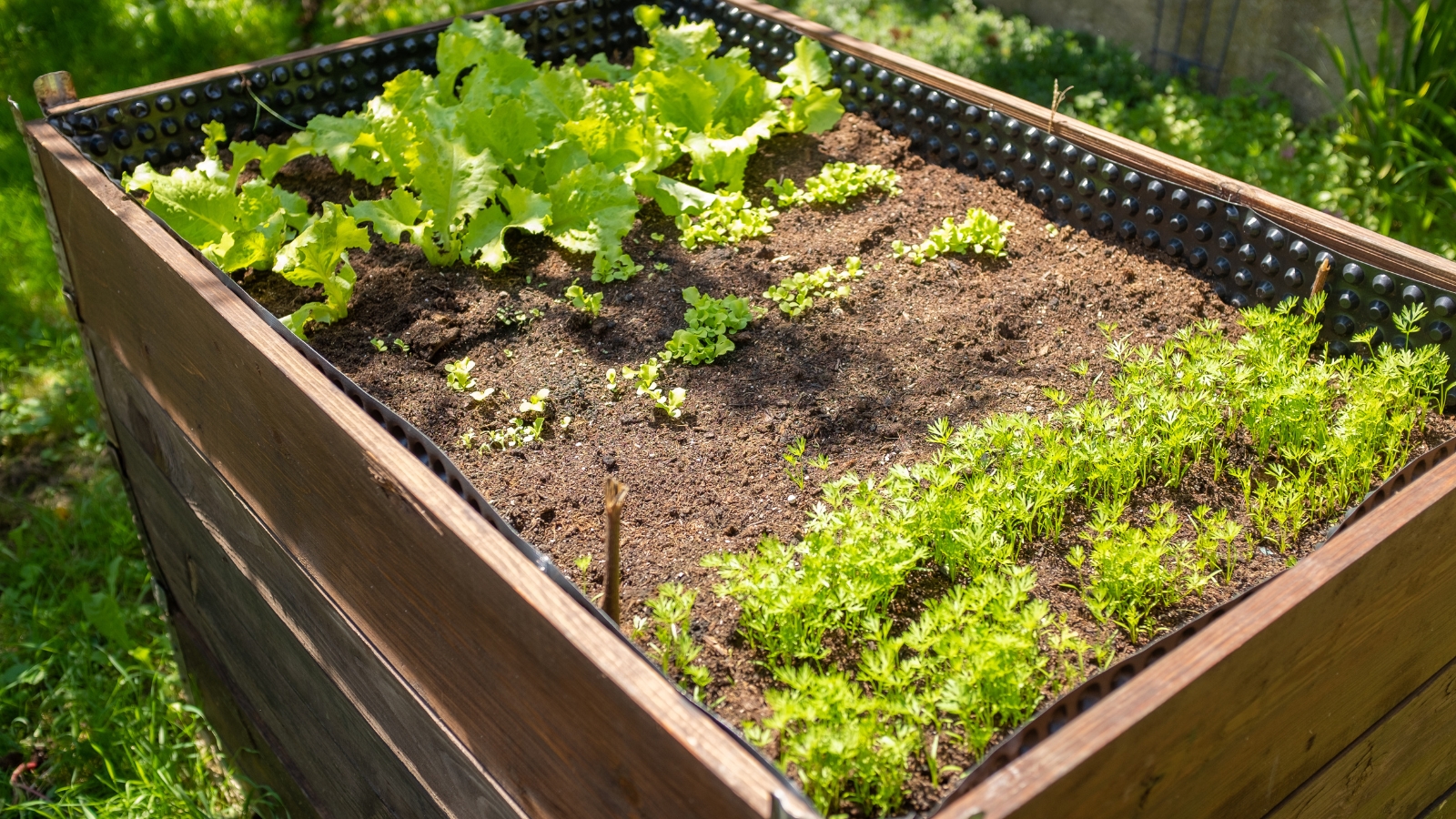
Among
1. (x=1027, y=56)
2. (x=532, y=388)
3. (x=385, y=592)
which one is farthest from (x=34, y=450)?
(x=1027, y=56)

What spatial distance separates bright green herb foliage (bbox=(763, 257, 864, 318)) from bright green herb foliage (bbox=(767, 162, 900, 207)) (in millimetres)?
315

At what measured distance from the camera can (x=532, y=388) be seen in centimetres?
205

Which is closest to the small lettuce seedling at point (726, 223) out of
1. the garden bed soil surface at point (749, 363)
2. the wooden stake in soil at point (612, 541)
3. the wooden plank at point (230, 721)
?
the garden bed soil surface at point (749, 363)

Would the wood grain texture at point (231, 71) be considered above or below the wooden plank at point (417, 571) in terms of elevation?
above

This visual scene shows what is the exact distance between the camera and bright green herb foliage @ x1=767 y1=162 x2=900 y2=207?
2631 mm

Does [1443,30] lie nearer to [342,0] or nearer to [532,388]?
[532,388]

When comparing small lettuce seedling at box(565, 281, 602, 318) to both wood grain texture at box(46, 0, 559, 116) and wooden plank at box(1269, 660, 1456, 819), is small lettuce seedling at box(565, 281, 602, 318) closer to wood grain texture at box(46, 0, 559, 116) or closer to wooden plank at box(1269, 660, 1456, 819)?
wood grain texture at box(46, 0, 559, 116)

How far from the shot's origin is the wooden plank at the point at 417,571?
1.11m

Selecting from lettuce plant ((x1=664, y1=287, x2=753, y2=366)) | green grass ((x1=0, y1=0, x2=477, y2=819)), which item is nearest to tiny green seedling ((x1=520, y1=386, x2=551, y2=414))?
lettuce plant ((x1=664, y1=287, x2=753, y2=366))

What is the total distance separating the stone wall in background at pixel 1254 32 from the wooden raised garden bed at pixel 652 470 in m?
3.06

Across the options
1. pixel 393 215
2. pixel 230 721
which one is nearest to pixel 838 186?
pixel 393 215

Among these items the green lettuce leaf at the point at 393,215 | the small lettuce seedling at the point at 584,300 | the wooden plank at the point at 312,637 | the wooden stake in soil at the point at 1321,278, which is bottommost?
the wooden plank at the point at 312,637

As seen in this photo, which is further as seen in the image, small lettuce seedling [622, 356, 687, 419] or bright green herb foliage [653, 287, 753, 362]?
bright green herb foliage [653, 287, 753, 362]

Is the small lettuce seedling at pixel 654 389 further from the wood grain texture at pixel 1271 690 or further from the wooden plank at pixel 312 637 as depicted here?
the wood grain texture at pixel 1271 690
